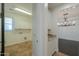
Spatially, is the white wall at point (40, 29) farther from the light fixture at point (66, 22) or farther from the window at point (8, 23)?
the window at point (8, 23)

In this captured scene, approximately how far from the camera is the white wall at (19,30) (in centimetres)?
134

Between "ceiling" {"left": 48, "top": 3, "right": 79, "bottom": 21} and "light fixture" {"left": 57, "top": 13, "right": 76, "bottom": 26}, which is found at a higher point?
"ceiling" {"left": 48, "top": 3, "right": 79, "bottom": 21}

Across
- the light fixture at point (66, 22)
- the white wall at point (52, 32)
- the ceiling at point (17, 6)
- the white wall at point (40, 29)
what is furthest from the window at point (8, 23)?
the light fixture at point (66, 22)

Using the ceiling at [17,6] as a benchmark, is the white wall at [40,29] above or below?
below

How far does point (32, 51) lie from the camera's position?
1.37 m

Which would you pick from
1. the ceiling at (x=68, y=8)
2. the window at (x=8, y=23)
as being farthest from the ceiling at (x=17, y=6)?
the ceiling at (x=68, y=8)

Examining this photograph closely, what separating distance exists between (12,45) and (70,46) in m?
0.75

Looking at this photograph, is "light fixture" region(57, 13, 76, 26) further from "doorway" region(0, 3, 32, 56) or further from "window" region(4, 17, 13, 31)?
"window" region(4, 17, 13, 31)

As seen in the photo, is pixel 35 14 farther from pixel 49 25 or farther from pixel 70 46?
pixel 70 46

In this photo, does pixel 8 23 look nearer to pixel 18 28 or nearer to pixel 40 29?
pixel 18 28

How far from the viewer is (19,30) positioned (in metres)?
1.37

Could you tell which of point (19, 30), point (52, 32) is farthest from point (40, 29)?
point (19, 30)

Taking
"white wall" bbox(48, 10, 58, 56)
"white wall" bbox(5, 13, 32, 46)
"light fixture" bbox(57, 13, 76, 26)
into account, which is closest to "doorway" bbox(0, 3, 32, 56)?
"white wall" bbox(5, 13, 32, 46)

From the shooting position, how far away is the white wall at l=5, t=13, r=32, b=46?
52.8 inches
